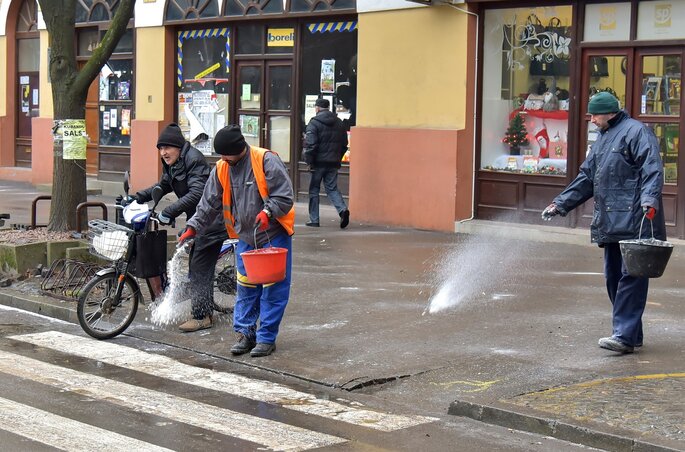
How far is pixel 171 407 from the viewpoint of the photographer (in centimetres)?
731

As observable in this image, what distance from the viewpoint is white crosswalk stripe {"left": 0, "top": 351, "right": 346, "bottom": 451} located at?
6.58 meters

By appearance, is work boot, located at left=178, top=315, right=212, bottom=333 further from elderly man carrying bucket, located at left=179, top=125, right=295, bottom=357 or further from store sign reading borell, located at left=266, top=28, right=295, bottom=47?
store sign reading borell, located at left=266, top=28, right=295, bottom=47

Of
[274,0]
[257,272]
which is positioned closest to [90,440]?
[257,272]

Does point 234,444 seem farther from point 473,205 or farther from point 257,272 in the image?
point 473,205

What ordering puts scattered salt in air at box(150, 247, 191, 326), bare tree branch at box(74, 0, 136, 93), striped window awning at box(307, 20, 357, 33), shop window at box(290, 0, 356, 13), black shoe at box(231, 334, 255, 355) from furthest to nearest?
striped window awning at box(307, 20, 357, 33) → shop window at box(290, 0, 356, 13) → bare tree branch at box(74, 0, 136, 93) → scattered salt in air at box(150, 247, 191, 326) → black shoe at box(231, 334, 255, 355)

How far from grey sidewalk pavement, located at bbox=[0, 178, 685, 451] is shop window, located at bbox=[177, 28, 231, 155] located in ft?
21.1

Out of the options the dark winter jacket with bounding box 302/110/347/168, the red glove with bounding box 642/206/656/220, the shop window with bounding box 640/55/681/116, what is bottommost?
the red glove with bounding box 642/206/656/220

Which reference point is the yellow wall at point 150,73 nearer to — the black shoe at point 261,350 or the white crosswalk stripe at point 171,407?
the white crosswalk stripe at point 171,407

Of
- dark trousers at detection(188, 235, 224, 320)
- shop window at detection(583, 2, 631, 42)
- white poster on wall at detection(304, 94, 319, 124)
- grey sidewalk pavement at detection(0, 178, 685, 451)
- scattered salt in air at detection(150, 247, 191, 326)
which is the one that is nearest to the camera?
grey sidewalk pavement at detection(0, 178, 685, 451)

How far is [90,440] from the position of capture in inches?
254

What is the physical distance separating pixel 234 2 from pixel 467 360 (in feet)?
40.3

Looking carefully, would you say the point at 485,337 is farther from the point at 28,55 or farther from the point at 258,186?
the point at 28,55

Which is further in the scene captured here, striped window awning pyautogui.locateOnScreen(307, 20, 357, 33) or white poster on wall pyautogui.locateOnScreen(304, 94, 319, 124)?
white poster on wall pyautogui.locateOnScreen(304, 94, 319, 124)

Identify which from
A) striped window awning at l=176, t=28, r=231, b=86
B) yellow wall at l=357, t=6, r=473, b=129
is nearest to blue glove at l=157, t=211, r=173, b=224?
yellow wall at l=357, t=6, r=473, b=129
